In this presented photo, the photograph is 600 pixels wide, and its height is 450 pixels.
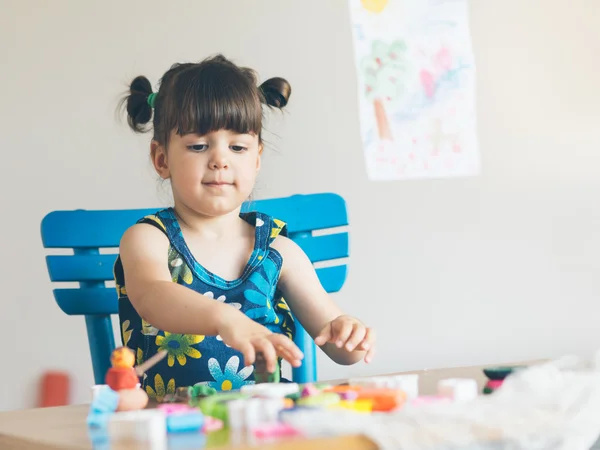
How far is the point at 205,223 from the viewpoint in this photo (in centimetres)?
120

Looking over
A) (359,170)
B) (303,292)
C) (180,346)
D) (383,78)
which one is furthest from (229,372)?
(383,78)

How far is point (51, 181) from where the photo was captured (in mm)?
1666

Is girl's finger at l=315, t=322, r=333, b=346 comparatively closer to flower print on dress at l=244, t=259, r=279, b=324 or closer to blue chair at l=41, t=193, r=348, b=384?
flower print on dress at l=244, t=259, r=279, b=324

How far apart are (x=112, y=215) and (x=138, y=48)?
53cm

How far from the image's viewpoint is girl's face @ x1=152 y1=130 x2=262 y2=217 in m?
1.12

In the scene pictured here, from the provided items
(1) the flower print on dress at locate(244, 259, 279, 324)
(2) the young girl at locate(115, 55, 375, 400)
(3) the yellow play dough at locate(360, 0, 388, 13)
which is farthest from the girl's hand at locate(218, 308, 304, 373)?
(3) the yellow play dough at locate(360, 0, 388, 13)

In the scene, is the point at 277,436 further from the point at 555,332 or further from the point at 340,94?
the point at 555,332

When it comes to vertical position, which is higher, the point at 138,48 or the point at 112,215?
the point at 138,48

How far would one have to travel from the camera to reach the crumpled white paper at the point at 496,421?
1.74ft

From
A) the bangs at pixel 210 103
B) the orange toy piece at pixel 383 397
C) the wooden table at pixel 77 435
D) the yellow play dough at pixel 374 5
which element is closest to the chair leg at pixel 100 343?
the bangs at pixel 210 103

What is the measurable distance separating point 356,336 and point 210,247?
13.5 inches

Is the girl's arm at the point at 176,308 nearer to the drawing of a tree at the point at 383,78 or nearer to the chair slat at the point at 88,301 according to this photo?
the chair slat at the point at 88,301

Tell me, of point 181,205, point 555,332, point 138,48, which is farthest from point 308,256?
point 555,332

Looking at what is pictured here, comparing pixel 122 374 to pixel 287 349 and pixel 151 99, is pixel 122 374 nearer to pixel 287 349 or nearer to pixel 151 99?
pixel 287 349
